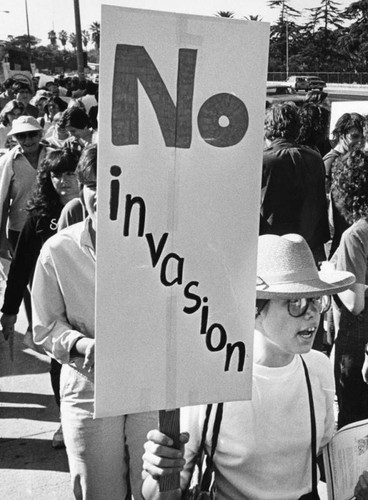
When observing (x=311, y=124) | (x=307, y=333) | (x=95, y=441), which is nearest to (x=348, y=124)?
(x=311, y=124)

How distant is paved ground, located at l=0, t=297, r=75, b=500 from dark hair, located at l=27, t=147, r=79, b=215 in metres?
1.33

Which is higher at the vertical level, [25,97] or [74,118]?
[25,97]

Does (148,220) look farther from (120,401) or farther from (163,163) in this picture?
(120,401)

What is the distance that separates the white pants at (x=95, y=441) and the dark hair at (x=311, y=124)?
3.38 metres

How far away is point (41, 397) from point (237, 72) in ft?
11.9

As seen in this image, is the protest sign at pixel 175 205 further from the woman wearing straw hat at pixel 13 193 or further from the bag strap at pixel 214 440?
the woman wearing straw hat at pixel 13 193

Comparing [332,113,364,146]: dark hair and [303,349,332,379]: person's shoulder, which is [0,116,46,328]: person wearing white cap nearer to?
[332,113,364,146]: dark hair

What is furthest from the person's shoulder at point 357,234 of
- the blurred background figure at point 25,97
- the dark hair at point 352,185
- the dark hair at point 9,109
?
the blurred background figure at point 25,97

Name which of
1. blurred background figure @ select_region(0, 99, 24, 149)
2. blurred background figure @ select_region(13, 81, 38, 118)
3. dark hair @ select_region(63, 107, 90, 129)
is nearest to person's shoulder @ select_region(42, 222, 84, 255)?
dark hair @ select_region(63, 107, 90, 129)

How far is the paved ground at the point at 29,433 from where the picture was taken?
12.8 feet

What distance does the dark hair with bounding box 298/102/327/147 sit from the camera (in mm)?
5695

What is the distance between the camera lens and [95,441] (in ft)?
8.96

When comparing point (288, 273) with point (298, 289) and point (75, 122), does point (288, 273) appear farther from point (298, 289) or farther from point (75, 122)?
point (75, 122)

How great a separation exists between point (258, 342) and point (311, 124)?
12.4 feet
